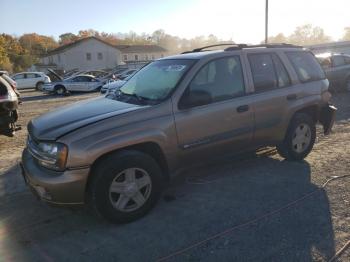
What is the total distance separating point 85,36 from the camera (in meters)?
100

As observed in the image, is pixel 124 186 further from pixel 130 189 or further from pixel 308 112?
pixel 308 112

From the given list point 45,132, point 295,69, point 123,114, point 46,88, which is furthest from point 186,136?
point 46,88

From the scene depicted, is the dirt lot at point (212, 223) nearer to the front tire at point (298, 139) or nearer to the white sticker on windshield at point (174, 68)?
the front tire at point (298, 139)

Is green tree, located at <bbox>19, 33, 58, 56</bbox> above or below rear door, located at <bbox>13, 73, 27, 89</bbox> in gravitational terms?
above

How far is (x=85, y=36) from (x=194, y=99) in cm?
10145

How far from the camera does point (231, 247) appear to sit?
371 centimetres

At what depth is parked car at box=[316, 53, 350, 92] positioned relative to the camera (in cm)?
1456

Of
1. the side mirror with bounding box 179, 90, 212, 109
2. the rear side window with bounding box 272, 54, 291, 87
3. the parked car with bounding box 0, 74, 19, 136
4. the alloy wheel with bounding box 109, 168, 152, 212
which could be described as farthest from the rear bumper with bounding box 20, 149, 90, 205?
the parked car with bounding box 0, 74, 19, 136

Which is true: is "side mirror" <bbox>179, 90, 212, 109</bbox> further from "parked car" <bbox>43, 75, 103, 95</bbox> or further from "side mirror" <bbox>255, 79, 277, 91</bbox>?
"parked car" <bbox>43, 75, 103, 95</bbox>

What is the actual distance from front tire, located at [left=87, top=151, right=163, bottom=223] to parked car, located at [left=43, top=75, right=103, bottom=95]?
22679 millimetres

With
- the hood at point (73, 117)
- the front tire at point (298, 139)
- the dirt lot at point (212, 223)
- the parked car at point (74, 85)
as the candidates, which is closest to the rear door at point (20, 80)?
the parked car at point (74, 85)

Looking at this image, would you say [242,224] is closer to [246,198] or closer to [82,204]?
[246,198]

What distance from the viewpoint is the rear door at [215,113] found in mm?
4676

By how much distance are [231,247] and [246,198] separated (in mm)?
1212
